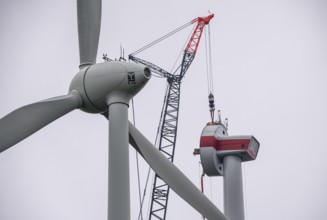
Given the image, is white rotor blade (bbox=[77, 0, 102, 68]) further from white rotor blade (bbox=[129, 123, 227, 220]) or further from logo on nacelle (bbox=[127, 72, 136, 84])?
white rotor blade (bbox=[129, 123, 227, 220])

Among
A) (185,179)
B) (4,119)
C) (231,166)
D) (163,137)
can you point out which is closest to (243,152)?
(231,166)

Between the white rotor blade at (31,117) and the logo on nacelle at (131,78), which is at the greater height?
the logo on nacelle at (131,78)

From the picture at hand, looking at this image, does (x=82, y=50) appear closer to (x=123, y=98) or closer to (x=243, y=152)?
(x=123, y=98)

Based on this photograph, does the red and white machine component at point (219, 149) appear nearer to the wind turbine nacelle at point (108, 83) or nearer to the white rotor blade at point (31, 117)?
the wind turbine nacelle at point (108, 83)

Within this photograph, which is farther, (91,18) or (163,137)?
(163,137)

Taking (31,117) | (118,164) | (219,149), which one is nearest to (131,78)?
(118,164)

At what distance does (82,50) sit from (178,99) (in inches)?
1731

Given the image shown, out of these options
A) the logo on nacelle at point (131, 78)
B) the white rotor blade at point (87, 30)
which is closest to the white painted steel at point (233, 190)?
the logo on nacelle at point (131, 78)

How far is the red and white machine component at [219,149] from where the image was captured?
2403 cm

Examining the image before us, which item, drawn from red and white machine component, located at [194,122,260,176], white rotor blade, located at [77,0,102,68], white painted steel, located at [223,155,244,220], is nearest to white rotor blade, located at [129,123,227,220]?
white painted steel, located at [223,155,244,220]

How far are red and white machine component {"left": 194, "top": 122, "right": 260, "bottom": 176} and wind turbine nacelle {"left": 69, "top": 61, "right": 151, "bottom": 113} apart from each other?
16.8 feet

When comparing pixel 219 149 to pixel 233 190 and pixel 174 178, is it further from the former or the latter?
pixel 174 178

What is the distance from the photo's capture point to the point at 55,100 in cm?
1950

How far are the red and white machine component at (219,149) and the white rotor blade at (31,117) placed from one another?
6.14 meters
